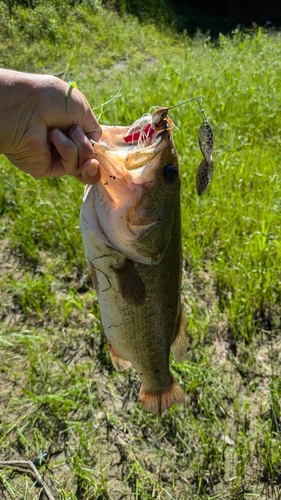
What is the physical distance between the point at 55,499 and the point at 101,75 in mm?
8187

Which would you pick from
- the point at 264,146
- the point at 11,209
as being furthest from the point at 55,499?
the point at 264,146

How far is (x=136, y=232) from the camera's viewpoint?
1823 millimetres

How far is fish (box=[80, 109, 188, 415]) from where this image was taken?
68.8 inches

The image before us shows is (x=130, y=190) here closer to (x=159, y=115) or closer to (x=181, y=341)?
(x=159, y=115)

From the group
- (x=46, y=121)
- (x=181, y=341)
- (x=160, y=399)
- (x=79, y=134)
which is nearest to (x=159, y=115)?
(x=79, y=134)

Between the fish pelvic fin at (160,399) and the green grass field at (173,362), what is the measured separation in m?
0.54

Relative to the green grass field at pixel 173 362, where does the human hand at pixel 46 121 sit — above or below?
above

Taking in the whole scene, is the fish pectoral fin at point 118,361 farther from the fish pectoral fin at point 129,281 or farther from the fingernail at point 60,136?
the fingernail at point 60,136

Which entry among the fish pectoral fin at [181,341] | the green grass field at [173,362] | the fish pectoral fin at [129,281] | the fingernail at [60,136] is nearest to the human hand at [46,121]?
the fingernail at [60,136]

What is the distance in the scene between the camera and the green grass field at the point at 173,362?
8.43ft

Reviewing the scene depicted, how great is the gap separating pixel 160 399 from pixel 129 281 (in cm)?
77

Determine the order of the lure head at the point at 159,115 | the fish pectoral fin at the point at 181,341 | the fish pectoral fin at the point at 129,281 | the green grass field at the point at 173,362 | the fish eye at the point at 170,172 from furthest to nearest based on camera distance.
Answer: the green grass field at the point at 173,362 < the fish pectoral fin at the point at 181,341 < the fish pectoral fin at the point at 129,281 < the fish eye at the point at 170,172 < the lure head at the point at 159,115

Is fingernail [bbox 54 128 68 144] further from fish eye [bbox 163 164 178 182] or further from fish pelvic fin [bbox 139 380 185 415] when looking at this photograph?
fish pelvic fin [bbox 139 380 185 415]

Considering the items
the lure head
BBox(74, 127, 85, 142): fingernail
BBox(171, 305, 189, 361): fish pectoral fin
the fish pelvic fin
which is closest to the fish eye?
the lure head
